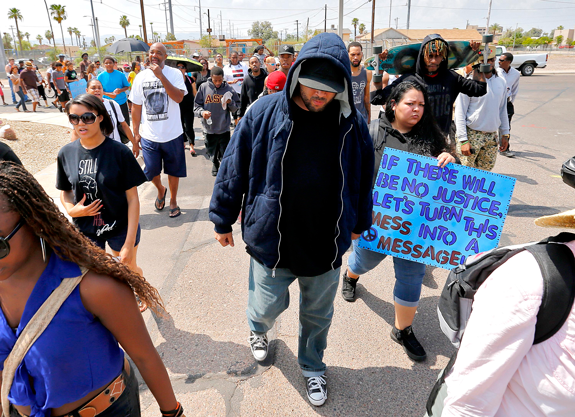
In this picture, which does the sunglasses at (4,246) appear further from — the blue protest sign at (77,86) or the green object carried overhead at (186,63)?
the green object carried overhead at (186,63)

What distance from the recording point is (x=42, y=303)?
124 cm

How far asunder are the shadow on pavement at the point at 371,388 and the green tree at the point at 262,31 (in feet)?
355

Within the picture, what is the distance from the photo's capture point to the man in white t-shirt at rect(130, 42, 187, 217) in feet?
16.8

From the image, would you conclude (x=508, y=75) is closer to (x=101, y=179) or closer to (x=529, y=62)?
(x=101, y=179)

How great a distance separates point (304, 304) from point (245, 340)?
0.86m

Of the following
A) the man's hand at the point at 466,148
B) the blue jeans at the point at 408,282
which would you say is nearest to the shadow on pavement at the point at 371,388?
the blue jeans at the point at 408,282

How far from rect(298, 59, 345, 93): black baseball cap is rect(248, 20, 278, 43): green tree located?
355 ft

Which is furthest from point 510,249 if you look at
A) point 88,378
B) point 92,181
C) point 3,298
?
point 92,181

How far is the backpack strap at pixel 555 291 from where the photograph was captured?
3.48 feet

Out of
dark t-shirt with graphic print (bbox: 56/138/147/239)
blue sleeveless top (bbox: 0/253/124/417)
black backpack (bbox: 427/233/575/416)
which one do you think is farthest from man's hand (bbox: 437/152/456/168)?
blue sleeveless top (bbox: 0/253/124/417)

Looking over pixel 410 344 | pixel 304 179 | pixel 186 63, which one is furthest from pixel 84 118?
pixel 186 63

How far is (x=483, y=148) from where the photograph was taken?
5.19 m

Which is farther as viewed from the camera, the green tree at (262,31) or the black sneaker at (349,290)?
the green tree at (262,31)

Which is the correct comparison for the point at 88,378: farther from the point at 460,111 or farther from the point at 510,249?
the point at 460,111
